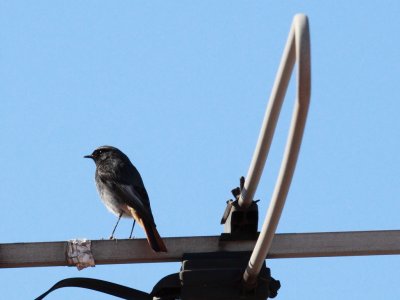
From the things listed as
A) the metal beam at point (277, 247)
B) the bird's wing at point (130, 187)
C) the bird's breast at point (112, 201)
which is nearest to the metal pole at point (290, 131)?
the metal beam at point (277, 247)

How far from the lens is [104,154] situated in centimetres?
1071

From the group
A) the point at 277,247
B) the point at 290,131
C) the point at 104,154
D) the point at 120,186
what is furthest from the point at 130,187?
the point at 290,131

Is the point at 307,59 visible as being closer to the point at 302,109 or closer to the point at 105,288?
the point at 302,109

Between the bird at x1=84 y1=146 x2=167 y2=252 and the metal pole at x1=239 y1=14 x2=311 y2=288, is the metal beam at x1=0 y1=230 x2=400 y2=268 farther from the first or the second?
the bird at x1=84 y1=146 x2=167 y2=252

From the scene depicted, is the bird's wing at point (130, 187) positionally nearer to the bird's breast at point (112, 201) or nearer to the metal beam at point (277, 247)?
the bird's breast at point (112, 201)

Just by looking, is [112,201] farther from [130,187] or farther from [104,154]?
[104,154]

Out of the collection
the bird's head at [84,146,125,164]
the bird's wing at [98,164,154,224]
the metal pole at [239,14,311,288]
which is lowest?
the metal pole at [239,14,311,288]

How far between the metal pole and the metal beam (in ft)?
0.93

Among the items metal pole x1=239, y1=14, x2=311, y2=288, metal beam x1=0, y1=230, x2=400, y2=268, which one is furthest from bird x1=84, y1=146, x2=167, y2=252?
metal pole x1=239, y1=14, x2=311, y2=288

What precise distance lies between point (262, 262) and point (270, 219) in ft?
1.23

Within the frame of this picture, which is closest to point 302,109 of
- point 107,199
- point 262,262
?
point 262,262

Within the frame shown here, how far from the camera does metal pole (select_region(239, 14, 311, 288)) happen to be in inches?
131

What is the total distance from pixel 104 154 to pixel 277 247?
6188 mm

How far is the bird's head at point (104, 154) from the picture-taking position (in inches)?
416
